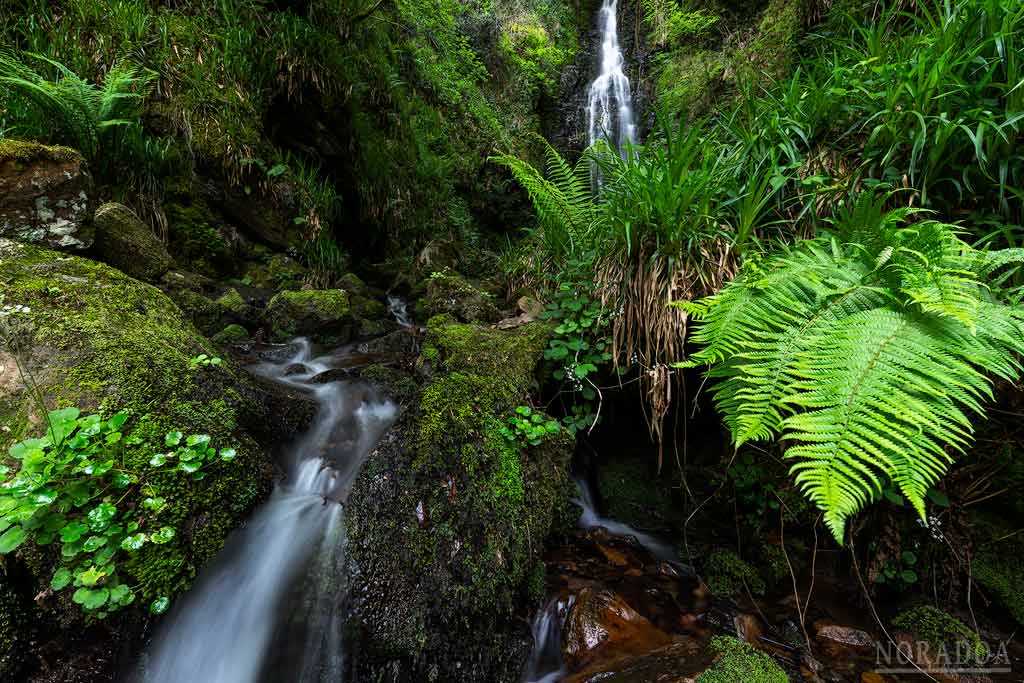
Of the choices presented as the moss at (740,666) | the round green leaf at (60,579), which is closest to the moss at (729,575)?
the moss at (740,666)

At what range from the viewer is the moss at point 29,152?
2262 mm

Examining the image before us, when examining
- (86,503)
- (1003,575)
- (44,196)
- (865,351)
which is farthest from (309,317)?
(1003,575)

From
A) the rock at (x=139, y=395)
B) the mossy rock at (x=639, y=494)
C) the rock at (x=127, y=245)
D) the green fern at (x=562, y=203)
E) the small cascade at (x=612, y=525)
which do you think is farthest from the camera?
the rock at (x=127, y=245)

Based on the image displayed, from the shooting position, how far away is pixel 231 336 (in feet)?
9.84

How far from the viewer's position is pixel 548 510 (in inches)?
68.4

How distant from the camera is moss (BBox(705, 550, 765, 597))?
1885 millimetres

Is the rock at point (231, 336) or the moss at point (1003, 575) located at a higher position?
the rock at point (231, 336)

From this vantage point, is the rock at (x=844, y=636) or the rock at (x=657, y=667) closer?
the rock at (x=657, y=667)

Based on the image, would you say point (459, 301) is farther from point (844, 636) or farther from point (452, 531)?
point (844, 636)

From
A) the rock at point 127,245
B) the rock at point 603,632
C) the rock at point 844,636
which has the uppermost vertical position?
the rock at point 127,245

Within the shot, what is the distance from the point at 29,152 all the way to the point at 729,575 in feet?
14.9

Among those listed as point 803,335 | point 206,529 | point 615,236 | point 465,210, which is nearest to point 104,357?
point 206,529

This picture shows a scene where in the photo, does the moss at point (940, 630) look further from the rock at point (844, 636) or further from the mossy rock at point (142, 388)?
the mossy rock at point (142, 388)

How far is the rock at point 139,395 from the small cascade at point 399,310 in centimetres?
206
